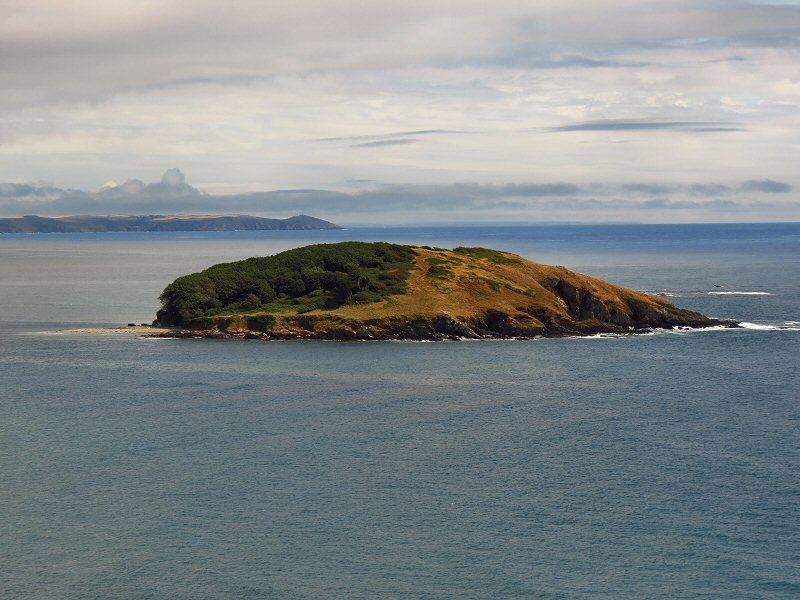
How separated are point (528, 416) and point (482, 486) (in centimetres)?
1790

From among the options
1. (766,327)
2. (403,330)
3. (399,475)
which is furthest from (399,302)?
(399,475)

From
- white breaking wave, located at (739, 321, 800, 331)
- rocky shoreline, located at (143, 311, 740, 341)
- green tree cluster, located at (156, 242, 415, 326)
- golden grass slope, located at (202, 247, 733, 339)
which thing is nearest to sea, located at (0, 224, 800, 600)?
rocky shoreline, located at (143, 311, 740, 341)

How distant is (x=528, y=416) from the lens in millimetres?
69500

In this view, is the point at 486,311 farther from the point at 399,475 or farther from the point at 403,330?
the point at 399,475

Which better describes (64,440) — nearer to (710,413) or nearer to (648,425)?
(648,425)

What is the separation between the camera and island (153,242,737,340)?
11188 centimetres

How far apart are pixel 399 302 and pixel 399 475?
6226 cm

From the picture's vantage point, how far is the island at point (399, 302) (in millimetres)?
111875

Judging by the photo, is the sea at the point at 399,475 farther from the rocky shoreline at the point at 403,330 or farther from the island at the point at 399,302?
the island at the point at 399,302

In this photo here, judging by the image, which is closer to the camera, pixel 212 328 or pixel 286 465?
pixel 286 465

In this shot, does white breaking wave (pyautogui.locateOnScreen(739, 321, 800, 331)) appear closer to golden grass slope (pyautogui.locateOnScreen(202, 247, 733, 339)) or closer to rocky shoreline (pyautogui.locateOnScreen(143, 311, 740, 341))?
golden grass slope (pyautogui.locateOnScreen(202, 247, 733, 339))

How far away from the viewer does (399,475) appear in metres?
54.5

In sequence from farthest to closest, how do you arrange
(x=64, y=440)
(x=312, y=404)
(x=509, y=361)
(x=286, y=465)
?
(x=509, y=361)
(x=312, y=404)
(x=64, y=440)
(x=286, y=465)

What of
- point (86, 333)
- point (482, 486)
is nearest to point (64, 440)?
point (482, 486)
